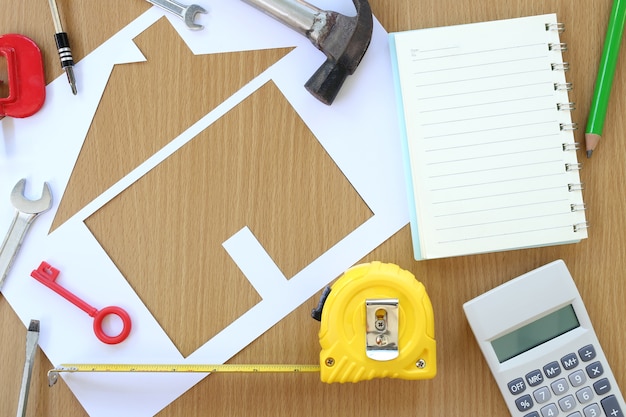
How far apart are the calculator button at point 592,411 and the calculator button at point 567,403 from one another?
1 centimetres

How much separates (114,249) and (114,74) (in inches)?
8.0

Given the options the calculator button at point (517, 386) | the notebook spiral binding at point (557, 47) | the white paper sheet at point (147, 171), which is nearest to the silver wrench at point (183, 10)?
the white paper sheet at point (147, 171)

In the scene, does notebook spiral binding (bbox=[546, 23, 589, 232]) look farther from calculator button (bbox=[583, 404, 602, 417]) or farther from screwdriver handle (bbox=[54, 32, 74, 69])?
screwdriver handle (bbox=[54, 32, 74, 69])

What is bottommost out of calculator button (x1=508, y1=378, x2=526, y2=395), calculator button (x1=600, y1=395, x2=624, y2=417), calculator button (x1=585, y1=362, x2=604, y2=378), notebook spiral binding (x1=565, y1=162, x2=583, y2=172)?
calculator button (x1=600, y1=395, x2=624, y2=417)

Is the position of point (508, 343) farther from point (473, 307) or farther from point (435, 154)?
point (435, 154)

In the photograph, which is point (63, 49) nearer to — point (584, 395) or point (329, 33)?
point (329, 33)

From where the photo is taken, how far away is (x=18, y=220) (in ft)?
2.18

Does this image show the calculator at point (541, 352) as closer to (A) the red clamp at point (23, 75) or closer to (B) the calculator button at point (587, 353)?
(B) the calculator button at point (587, 353)

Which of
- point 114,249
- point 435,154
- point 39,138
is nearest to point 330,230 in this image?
point 435,154

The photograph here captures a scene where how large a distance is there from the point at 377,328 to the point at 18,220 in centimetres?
42

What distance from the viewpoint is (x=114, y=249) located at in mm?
668

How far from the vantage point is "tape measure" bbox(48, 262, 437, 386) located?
0.60m

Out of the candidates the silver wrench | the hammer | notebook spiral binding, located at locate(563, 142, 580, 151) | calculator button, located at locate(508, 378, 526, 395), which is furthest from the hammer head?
calculator button, located at locate(508, 378, 526, 395)

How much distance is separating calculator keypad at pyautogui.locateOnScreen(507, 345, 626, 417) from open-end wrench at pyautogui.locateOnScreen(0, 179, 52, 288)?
22.1 inches
